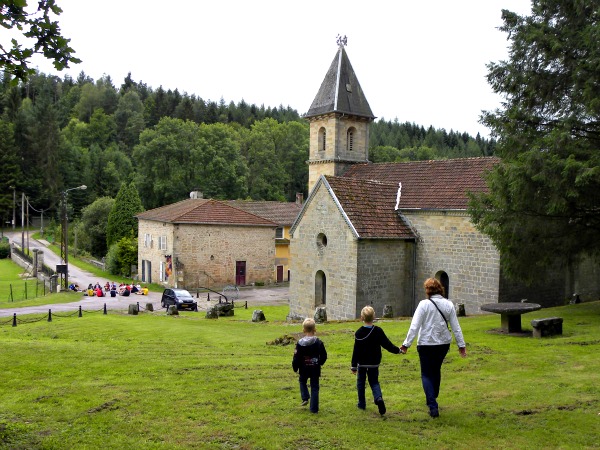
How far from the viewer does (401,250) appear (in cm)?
2416

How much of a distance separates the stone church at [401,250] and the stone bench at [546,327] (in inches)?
286

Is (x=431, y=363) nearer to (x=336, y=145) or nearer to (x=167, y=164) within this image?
(x=336, y=145)

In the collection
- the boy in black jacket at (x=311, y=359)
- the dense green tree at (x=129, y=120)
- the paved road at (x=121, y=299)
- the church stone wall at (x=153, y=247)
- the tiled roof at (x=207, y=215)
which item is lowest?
the paved road at (x=121, y=299)

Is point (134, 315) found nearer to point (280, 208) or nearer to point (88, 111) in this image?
point (280, 208)

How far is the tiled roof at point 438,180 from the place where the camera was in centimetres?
2348

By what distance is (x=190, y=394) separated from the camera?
30.4 ft

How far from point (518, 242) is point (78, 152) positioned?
8630 centimetres

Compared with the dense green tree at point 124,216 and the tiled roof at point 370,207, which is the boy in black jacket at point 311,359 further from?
the dense green tree at point 124,216

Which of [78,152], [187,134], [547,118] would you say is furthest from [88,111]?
[547,118]

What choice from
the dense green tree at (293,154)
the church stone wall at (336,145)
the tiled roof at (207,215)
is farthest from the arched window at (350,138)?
the dense green tree at (293,154)

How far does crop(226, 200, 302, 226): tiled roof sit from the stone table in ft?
107

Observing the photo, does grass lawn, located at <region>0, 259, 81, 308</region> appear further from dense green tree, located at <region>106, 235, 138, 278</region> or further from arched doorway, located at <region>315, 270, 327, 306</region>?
arched doorway, located at <region>315, 270, 327, 306</region>

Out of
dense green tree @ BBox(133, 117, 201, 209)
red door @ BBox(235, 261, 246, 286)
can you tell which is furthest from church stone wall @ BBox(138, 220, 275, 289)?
dense green tree @ BBox(133, 117, 201, 209)

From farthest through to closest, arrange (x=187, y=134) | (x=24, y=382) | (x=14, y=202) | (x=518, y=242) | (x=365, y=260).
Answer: (x=14, y=202)
(x=187, y=134)
(x=365, y=260)
(x=518, y=242)
(x=24, y=382)
